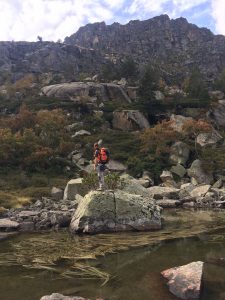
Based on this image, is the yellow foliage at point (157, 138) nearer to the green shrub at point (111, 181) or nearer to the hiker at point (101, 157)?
the green shrub at point (111, 181)

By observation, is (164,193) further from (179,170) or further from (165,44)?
(165,44)

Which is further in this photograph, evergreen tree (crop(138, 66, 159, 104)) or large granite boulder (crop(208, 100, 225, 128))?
evergreen tree (crop(138, 66, 159, 104))

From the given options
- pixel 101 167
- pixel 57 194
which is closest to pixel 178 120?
pixel 57 194

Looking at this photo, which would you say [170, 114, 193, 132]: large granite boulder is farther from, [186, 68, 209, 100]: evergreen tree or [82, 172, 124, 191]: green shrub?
[82, 172, 124, 191]: green shrub

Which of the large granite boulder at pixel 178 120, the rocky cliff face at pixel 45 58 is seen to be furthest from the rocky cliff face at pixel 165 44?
the large granite boulder at pixel 178 120

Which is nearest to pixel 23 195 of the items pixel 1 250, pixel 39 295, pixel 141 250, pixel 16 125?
pixel 1 250

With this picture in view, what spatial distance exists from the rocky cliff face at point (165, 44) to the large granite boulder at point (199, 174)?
107184 millimetres

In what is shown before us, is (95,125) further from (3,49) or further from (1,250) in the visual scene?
(3,49)

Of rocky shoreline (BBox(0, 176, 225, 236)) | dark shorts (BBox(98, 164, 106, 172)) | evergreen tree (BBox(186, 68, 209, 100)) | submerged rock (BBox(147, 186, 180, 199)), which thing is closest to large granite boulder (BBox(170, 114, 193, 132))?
evergreen tree (BBox(186, 68, 209, 100))

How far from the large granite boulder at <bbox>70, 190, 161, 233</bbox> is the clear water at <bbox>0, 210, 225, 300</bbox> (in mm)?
1031

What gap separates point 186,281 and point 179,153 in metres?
37.9

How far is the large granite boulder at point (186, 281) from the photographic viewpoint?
861 centimetres

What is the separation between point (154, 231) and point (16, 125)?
1684 inches

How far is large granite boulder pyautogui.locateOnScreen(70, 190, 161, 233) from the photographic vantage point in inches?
717
